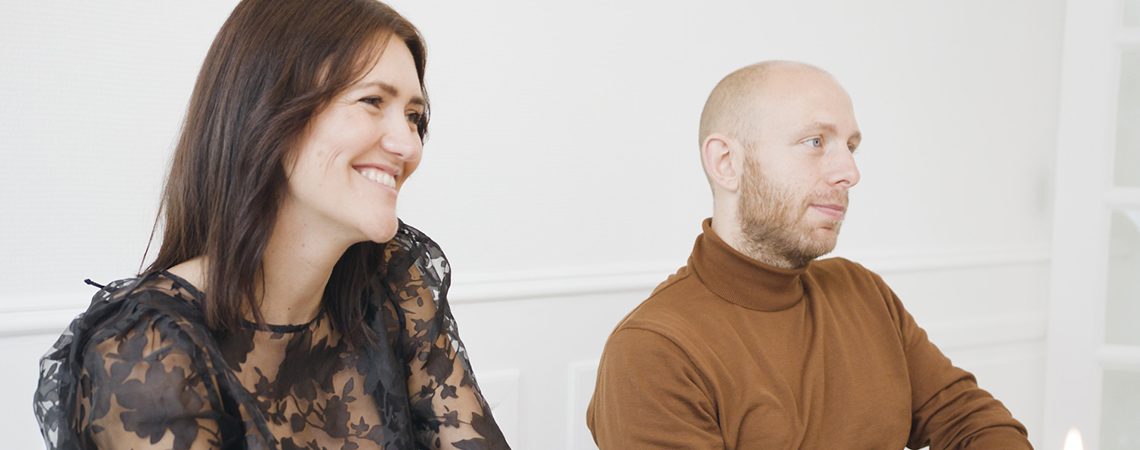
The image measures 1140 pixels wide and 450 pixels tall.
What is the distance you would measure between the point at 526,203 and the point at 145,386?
1.13 meters

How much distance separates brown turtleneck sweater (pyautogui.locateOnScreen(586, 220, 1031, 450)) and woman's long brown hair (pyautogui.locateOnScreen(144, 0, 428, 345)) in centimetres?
59

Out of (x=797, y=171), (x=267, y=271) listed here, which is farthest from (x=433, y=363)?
(x=797, y=171)

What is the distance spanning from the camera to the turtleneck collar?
4.48 feet

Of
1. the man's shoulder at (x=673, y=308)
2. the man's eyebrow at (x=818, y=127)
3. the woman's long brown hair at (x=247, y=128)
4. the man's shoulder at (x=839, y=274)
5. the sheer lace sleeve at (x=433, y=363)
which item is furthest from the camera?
the man's shoulder at (x=839, y=274)

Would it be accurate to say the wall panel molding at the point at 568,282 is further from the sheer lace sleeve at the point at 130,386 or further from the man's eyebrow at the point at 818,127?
the man's eyebrow at the point at 818,127

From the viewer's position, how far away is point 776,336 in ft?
4.48

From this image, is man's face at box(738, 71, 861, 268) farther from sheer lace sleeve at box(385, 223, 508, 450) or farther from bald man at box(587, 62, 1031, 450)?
sheer lace sleeve at box(385, 223, 508, 450)

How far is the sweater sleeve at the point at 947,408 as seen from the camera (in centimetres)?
140

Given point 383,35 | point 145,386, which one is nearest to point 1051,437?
point 383,35

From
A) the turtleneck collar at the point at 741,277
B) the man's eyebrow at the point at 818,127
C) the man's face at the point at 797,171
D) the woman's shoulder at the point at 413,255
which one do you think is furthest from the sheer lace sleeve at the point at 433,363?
the man's eyebrow at the point at 818,127

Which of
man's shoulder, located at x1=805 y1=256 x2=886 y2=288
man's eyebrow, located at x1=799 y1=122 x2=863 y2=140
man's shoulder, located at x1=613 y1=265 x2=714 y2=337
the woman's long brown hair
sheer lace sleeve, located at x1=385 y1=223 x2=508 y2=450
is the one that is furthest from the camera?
man's shoulder, located at x1=805 y1=256 x2=886 y2=288

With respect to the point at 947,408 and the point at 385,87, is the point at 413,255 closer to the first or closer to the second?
the point at 385,87

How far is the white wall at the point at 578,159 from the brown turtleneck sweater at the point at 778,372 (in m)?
0.54

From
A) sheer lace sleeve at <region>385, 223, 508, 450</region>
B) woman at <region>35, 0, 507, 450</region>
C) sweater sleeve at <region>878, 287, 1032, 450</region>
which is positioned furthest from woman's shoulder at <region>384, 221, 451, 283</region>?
sweater sleeve at <region>878, 287, 1032, 450</region>
